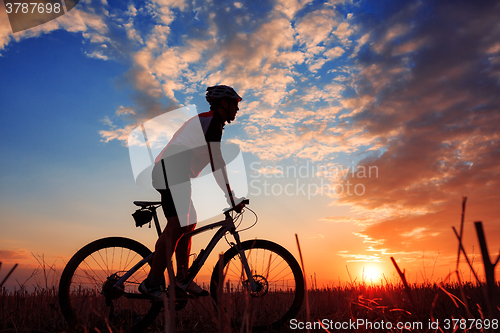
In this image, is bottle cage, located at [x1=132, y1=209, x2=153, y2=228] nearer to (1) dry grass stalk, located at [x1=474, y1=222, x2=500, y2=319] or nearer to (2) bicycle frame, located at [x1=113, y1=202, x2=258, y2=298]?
(2) bicycle frame, located at [x1=113, y1=202, x2=258, y2=298]

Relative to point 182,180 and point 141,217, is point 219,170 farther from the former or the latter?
point 141,217

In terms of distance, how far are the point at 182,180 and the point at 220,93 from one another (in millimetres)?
1416

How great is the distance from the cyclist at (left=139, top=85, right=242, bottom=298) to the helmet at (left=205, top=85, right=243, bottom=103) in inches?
11.3

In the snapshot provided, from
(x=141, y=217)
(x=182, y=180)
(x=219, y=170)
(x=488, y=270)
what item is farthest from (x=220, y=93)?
(x=488, y=270)

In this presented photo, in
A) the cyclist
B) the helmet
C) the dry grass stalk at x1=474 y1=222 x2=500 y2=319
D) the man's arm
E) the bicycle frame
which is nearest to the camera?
the dry grass stalk at x1=474 y1=222 x2=500 y2=319

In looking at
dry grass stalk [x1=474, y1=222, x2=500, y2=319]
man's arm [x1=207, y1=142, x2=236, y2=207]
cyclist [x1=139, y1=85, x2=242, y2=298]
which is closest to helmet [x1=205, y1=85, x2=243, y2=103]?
cyclist [x1=139, y1=85, x2=242, y2=298]

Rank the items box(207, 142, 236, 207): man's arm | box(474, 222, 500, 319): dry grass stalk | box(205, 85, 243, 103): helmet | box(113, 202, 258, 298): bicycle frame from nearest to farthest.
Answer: box(474, 222, 500, 319): dry grass stalk
box(113, 202, 258, 298): bicycle frame
box(207, 142, 236, 207): man's arm
box(205, 85, 243, 103): helmet

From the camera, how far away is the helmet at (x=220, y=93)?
4348 millimetres

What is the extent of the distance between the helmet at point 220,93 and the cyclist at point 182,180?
0.94ft

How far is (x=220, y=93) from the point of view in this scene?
14.3 feet

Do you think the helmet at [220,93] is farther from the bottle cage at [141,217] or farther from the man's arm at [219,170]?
the bottle cage at [141,217]

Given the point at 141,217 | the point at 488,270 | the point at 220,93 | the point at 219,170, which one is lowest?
the point at 488,270

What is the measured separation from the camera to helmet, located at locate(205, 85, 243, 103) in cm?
435

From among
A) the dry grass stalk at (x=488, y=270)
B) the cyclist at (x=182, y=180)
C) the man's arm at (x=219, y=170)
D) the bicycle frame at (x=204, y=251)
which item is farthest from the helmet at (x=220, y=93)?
the dry grass stalk at (x=488, y=270)
